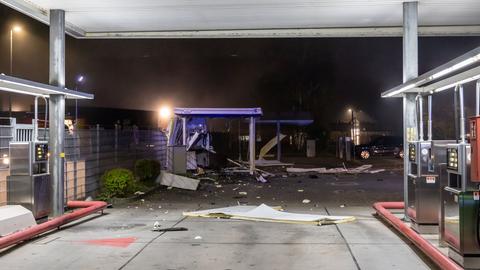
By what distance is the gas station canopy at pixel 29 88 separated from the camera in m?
8.42

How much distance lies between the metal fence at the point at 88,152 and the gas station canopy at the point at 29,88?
1006 millimetres

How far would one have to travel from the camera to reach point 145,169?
17.7 metres

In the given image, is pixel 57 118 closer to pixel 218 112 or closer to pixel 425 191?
pixel 425 191

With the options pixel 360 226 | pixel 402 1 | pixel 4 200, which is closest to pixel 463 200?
pixel 360 226

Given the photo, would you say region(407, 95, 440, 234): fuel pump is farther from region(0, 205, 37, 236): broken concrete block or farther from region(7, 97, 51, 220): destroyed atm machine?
region(7, 97, 51, 220): destroyed atm machine

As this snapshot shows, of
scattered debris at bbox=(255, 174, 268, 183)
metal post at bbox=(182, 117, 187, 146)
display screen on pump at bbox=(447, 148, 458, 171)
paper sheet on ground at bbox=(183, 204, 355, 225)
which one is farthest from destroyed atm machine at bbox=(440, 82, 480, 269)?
metal post at bbox=(182, 117, 187, 146)

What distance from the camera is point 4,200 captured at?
10.2 meters

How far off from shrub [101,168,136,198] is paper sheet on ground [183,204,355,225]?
9.41ft

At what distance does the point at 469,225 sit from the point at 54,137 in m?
8.45

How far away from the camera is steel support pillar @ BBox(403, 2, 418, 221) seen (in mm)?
10461

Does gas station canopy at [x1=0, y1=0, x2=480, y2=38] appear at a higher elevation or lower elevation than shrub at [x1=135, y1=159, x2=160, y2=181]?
higher

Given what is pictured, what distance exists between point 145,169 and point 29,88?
27.2ft

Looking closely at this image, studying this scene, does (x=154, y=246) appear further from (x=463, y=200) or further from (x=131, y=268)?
(x=463, y=200)

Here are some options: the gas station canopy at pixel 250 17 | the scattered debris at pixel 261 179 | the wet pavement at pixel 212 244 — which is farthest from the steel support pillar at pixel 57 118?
the scattered debris at pixel 261 179
